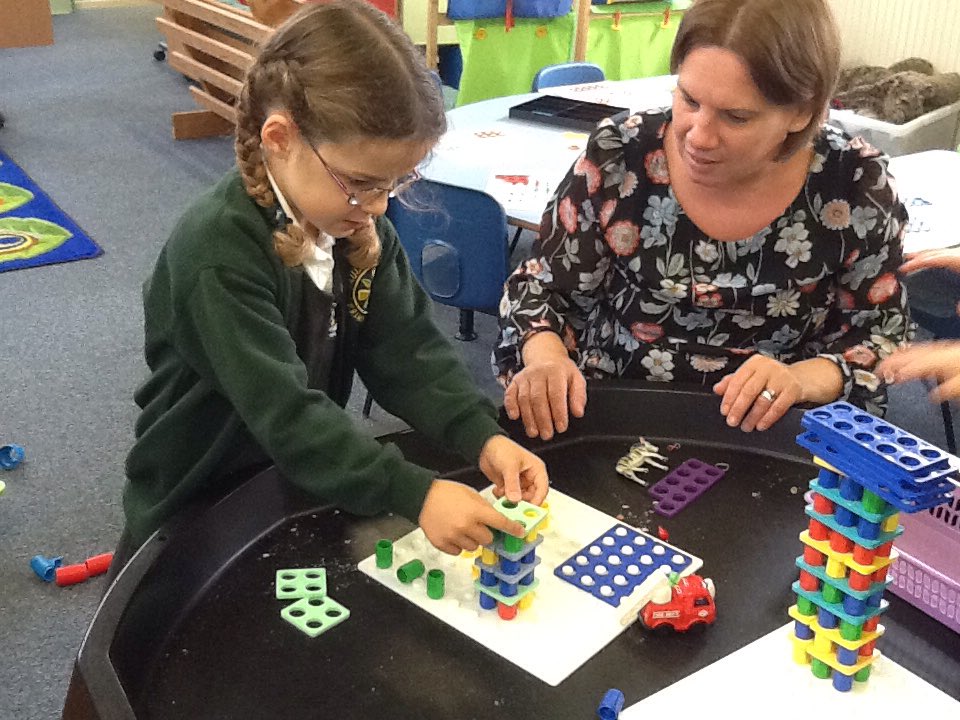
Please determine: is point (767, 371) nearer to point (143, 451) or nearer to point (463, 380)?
point (463, 380)

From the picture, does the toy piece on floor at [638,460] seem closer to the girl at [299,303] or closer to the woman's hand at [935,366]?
the girl at [299,303]

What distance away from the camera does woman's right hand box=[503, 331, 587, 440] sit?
1.16 m

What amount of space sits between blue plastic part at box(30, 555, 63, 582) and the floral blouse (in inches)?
37.3

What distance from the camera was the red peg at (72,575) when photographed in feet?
6.06

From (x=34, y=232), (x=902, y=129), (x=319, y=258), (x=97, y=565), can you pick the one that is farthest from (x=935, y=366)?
(x=34, y=232)

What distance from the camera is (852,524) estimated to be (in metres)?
0.77

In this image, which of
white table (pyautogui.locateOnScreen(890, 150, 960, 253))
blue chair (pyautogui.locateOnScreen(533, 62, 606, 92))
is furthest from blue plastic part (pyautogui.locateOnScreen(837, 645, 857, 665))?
blue chair (pyautogui.locateOnScreen(533, 62, 606, 92))

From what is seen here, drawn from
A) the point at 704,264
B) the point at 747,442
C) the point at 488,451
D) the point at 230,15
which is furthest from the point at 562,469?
the point at 230,15

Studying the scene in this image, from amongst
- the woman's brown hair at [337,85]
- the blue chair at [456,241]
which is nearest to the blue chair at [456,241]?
the blue chair at [456,241]

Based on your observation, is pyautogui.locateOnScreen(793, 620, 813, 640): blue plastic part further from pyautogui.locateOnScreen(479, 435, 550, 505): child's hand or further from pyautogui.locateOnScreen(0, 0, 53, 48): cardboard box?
pyautogui.locateOnScreen(0, 0, 53, 48): cardboard box

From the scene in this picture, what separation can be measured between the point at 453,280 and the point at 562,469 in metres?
1.11

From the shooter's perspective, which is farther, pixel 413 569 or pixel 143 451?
pixel 143 451

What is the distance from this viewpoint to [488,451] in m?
1.07

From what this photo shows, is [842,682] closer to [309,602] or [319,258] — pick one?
[309,602]
